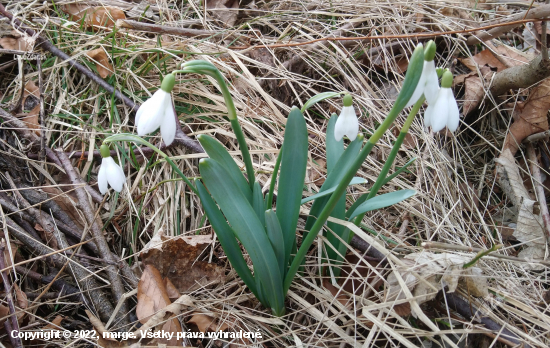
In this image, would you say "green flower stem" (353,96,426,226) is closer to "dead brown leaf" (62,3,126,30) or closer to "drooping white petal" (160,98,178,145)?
"drooping white petal" (160,98,178,145)

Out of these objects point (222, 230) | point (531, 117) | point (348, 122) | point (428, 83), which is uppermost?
point (428, 83)

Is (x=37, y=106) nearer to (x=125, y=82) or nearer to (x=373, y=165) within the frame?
(x=125, y=82)

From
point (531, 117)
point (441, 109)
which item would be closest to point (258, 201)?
point (441, 109)

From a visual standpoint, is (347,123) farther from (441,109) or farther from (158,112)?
(158,112)

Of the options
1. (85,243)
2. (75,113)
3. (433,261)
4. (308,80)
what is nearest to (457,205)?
(433,261)

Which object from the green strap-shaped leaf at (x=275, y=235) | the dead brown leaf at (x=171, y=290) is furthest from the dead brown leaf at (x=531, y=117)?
the dead brown leaf at (x=171, y=290)

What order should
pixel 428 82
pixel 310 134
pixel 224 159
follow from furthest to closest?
pixel 310 134
pixel 224 159
pixel 428 82

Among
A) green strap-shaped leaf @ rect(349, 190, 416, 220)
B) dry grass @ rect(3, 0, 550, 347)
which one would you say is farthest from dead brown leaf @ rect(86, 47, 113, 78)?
green strap-shaped leaf @ rect(349, 190, 416, 220)
